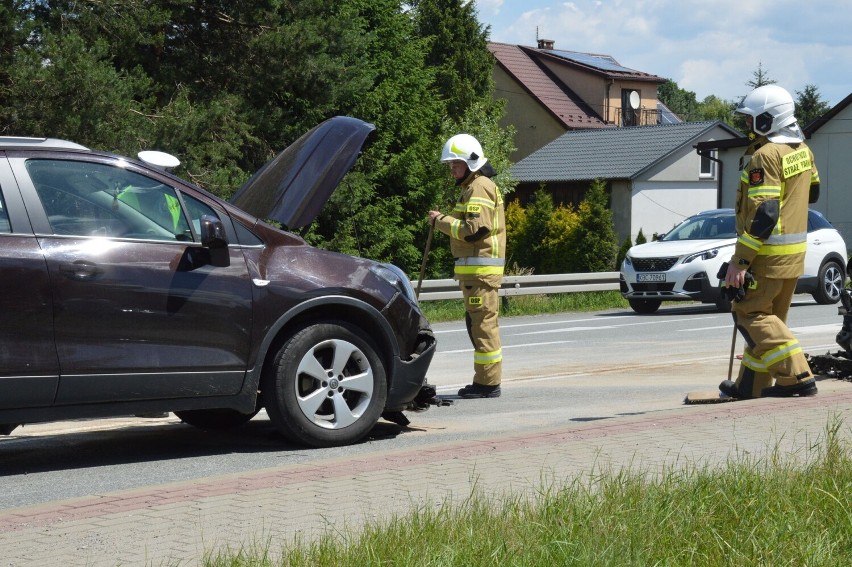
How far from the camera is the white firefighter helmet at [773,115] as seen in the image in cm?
866

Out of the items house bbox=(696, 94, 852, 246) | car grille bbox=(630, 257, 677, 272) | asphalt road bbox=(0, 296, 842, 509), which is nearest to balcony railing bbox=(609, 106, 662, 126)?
house bbox=(696, 94, 852, 246)

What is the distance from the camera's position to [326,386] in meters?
7.54

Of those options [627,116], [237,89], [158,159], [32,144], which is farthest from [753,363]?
[627,116]

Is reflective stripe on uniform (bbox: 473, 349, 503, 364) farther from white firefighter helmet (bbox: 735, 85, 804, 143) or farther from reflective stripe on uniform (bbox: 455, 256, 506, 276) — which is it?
white firefighter helmet (bbox: 735, 85, 804, 143)

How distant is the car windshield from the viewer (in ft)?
70.2

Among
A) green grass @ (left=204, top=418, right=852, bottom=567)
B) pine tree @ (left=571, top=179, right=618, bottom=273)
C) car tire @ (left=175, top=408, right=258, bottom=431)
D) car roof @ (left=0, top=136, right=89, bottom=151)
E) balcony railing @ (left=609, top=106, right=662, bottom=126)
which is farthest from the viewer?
balcony railing @ (left=609, top=106, right=662, bottom=126)

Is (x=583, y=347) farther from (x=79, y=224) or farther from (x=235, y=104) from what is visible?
(x=235, y=104)

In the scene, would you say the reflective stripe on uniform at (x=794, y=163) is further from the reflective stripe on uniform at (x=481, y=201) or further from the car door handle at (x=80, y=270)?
the car door handle at (x=80, y=270)

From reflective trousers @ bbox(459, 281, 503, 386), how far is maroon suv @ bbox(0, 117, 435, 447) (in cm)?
182

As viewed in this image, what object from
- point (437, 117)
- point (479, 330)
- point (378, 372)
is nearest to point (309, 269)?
point (378, 372)

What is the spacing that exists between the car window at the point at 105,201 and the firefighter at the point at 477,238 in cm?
300

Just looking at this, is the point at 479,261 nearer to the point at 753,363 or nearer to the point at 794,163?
the point at 753,363

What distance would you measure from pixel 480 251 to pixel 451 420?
1516 mm

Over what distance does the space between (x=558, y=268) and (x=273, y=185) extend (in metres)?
40.8
